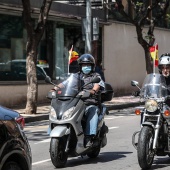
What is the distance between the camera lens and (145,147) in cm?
794

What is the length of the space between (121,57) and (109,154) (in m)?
18.7

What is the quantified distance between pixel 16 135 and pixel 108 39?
2159cm

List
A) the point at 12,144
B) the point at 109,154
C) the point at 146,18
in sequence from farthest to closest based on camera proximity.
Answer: the point at 146,18, the point at 109,154, the point at 12,144

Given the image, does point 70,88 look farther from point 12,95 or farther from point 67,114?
point 12,95

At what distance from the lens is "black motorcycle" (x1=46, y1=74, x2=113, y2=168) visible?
26.9 ft

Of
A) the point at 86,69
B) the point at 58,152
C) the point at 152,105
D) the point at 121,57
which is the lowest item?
the point at 58,152

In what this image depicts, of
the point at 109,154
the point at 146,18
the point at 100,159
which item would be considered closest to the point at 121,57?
the point at 146,18

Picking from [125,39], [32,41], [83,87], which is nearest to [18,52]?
[32,41]

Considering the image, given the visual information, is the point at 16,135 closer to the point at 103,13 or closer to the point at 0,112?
the point at 0,112

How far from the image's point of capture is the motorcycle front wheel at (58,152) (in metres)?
8.14

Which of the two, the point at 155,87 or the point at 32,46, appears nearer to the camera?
the point at 155,87

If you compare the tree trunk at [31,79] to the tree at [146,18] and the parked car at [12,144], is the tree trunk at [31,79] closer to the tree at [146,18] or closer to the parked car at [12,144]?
the tree at [146,18]

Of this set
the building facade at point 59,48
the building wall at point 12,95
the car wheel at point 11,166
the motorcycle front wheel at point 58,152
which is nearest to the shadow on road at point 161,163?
the motorcycle front wheel at point 58,152

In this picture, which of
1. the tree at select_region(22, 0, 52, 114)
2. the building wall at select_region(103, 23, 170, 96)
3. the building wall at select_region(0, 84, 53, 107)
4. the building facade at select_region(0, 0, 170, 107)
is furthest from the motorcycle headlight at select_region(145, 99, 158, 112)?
the building wall at select_region(103, 23, 170, 96)
